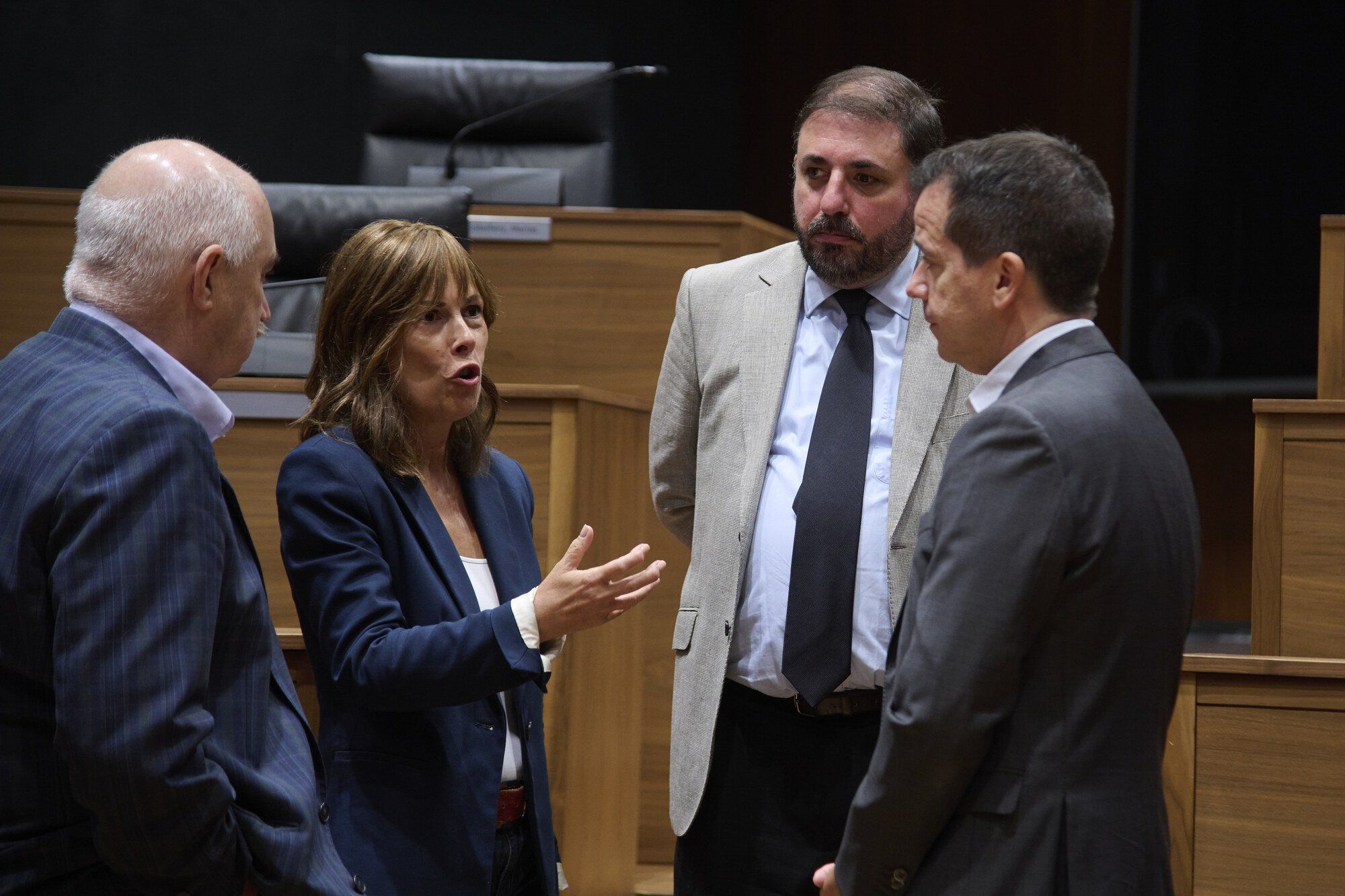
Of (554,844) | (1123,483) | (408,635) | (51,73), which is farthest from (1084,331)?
(51,73)

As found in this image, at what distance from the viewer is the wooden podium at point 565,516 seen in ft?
7.41

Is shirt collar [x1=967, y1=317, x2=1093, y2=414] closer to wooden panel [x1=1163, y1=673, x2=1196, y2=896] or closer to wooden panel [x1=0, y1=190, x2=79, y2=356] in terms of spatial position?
wooden panel [x1=1163, y1=673, x2=1196, y2=896]

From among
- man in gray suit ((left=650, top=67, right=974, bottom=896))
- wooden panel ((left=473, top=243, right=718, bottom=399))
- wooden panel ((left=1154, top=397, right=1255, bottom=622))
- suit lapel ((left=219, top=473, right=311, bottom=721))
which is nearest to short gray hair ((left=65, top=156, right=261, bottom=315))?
suit lapel ((left=219, top=473, right=311, bottom=721))

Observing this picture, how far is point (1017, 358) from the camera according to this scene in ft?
4.37

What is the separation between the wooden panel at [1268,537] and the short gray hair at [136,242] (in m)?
1.81

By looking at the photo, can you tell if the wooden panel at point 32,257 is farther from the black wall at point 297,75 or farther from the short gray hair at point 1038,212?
the short gray hair at point 1038,212

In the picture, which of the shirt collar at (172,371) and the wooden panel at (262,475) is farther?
the wooden panel at (262,475)

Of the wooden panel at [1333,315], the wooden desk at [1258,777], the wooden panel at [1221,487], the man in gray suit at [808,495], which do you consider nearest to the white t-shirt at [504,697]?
the man in gray suit at [808,495]

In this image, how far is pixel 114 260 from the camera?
132cm

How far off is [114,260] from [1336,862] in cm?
168

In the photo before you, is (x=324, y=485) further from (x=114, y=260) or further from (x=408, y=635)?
(x=114, y=260)

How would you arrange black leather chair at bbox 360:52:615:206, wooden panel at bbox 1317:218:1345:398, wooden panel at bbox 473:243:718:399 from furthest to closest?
1. black leather chair at bbox 360:52:615:206
2. wooden panel at bbox 473:243:718:399
3. wooden panel at bbox 1317:218:1345:398

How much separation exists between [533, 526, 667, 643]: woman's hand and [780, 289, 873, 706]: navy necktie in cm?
27

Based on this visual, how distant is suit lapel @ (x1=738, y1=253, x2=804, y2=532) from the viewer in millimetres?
1888
